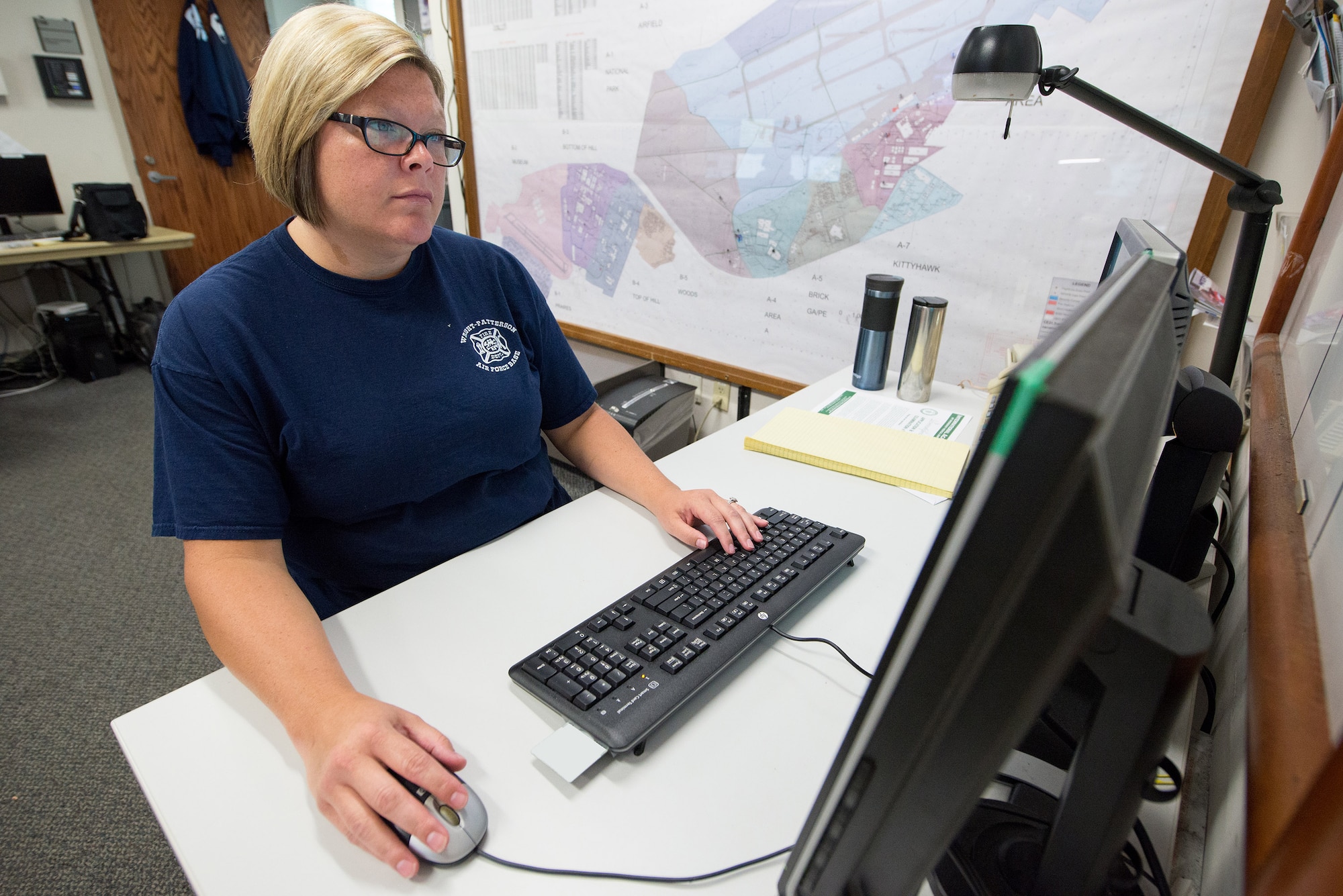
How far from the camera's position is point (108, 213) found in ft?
10.8

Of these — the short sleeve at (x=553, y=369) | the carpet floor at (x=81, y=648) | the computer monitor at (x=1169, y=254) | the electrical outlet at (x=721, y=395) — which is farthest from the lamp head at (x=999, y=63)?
the carpet floor at (x=81, y=648)

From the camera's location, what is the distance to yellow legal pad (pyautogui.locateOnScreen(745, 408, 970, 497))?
106cm

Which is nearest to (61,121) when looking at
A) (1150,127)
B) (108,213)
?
(108,213)

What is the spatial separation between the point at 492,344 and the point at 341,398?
230 millimetres

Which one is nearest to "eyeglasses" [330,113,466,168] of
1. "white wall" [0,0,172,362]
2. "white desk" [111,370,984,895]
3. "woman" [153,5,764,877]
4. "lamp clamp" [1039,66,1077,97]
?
"woman" [153,5,764,877]

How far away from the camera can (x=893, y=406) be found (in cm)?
137

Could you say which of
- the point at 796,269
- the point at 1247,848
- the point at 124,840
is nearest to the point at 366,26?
the point at 1247,848

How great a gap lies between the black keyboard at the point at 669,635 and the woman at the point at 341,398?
7cm

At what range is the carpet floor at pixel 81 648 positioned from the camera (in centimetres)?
124

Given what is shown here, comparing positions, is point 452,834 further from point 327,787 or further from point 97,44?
point 97,44

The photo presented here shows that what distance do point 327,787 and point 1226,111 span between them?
177 centimetres

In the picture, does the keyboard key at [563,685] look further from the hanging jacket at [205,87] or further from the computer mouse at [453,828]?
the hanging jacket at [205,87]

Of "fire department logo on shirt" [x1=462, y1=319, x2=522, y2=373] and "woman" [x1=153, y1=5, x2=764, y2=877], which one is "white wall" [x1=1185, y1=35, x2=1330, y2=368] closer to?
"woman" [x1=153, y1=5, x2=764, y2=877]

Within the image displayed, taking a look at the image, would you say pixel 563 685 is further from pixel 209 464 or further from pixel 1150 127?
pixel 1150 127
